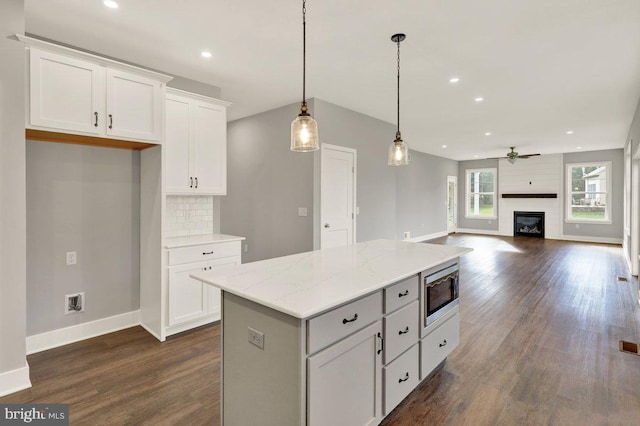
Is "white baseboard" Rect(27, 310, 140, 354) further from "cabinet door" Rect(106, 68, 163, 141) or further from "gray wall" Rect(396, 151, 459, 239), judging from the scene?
"gray wall" Rect(396, 151, 459, 239)

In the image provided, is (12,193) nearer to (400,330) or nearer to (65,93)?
(65,93)

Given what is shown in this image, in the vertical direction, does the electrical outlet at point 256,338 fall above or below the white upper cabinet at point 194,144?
below

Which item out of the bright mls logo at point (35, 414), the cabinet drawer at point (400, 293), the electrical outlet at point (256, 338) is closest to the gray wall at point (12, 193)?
the bright mls logo at point (35, 414)

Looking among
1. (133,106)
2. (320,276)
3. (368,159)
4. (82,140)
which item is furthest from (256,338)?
(368,159)

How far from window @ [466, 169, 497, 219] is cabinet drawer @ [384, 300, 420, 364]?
1102 centimetres

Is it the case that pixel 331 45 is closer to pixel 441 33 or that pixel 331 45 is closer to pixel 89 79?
pixel 441 33

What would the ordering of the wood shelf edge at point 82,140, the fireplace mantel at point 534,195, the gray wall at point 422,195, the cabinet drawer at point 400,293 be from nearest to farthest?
the cabinet drawer at point 400,293
the wood shelf edge at point 82,140
the gray wall at point 422,195
the fireplace mantel at point 534,195

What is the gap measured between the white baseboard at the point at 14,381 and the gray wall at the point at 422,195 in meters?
7.59

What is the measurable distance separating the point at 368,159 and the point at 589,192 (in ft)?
28.5

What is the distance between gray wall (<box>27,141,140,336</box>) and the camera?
2857 mm

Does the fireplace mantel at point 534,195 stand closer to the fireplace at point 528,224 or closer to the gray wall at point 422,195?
the fireplace at point 528,224

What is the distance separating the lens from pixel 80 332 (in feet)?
10.2

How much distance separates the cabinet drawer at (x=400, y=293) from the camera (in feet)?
5.97

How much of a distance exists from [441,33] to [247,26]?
1691 millimetres
